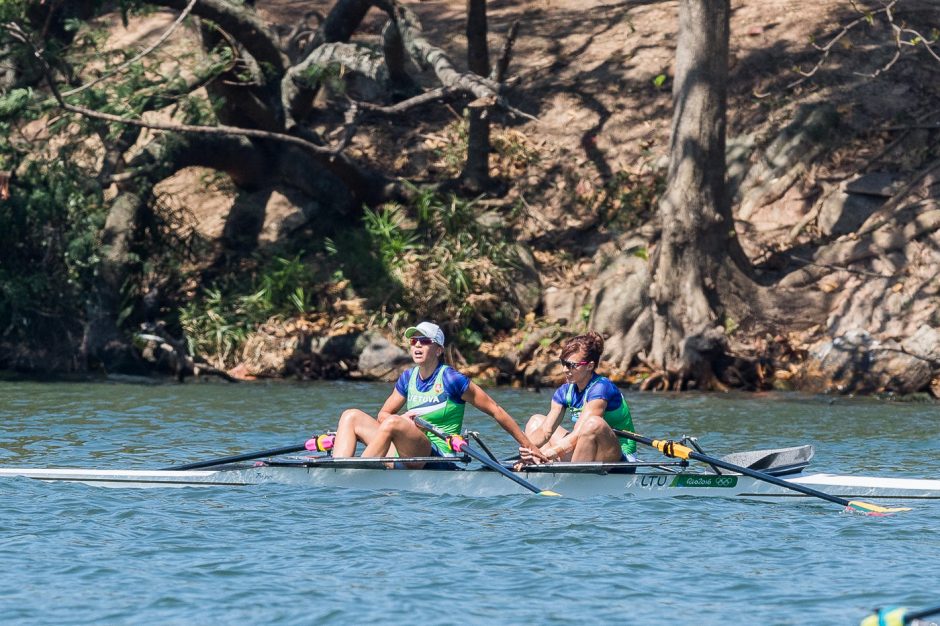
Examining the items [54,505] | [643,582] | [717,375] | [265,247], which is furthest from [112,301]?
[643,582]

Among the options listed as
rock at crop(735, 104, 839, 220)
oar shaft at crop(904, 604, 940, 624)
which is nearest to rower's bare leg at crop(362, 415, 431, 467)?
oar shaft at crop(904, 604, 940, 624)

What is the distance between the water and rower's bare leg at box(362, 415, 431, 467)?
0.34 m

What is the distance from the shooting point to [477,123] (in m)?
22.6

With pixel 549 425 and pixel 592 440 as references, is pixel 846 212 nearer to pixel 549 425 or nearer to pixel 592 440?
pixel 549 425

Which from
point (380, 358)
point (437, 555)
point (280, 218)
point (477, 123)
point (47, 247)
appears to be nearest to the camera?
point (437, 555)

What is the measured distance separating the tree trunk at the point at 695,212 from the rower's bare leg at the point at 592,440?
7825mm

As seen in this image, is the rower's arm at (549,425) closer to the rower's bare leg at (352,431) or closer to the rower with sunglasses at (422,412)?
the rower with sunglasses at (422,412)

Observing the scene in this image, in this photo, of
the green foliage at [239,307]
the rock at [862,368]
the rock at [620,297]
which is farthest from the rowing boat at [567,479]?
the green foliage at [239,307]

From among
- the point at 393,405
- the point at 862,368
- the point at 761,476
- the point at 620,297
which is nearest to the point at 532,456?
the point at 393,405

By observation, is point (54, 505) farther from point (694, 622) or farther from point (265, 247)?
point (265, 247)

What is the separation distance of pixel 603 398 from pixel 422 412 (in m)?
1.36

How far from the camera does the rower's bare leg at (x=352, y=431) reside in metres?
11.0

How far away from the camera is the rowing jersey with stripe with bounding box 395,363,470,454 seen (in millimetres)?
10859

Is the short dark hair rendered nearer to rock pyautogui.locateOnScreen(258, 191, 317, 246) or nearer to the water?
the water
